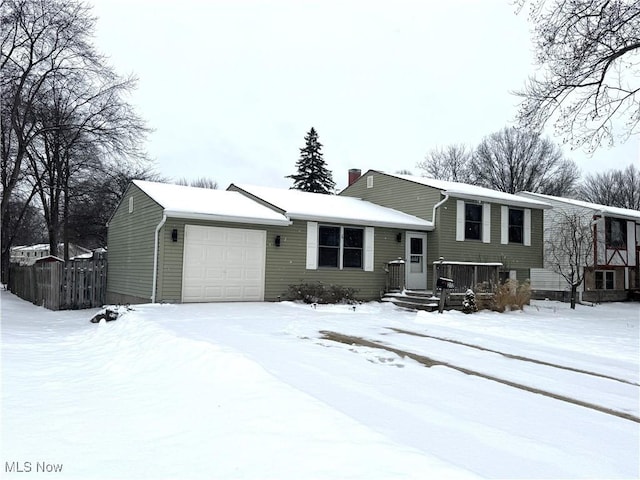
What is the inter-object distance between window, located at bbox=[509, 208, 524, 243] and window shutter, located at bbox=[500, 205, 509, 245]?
25 cm

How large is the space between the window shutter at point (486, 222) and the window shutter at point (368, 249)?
453 centimetres

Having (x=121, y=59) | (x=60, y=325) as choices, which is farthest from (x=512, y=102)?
(x=121, y=59)

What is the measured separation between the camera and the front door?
1630 centimetres

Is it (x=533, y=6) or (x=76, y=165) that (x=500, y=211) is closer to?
(x=533, y=6)

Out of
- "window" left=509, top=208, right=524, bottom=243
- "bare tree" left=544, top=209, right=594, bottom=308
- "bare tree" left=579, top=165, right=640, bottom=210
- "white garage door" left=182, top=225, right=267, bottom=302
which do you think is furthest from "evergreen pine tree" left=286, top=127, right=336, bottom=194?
"bare tree" left=579, top=165, right=640, bottom=210

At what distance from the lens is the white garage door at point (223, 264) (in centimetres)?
1270

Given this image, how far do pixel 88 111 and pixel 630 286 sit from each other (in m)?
28.5

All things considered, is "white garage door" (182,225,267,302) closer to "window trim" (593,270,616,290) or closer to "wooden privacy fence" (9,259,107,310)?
"wooden privacy fence" (9,259,107,310)

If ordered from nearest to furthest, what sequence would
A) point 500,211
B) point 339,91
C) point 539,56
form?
point 539,56 < point 500,211 < point 339,91

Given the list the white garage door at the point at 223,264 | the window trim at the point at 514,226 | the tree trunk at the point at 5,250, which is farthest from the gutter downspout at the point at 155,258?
the tree trunk at the point at 5,250

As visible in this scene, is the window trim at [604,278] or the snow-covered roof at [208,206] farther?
the window trim at [604,278]

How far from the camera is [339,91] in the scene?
22.5 metres

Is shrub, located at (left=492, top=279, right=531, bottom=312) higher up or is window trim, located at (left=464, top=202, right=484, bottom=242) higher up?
window trim, located at (left=464, top=202, right=484, bottom=242)

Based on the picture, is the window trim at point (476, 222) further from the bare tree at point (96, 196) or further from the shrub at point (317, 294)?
the bare tree at point (96, 196)
